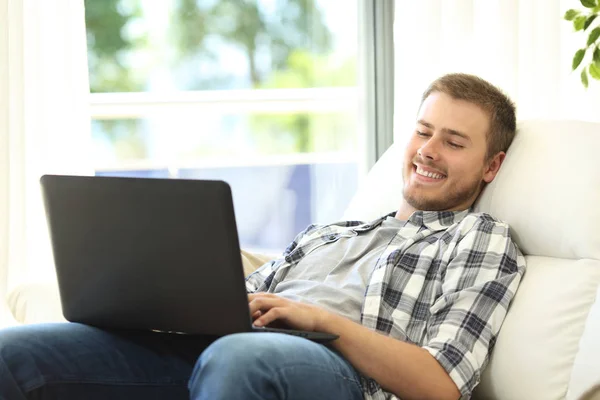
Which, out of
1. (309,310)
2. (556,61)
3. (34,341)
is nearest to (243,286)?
Result: (309,310)

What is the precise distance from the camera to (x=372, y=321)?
5.64ft

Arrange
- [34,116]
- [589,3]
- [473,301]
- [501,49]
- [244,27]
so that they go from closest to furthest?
[589,3] < [473,301] < [501,49] < [34,116] < [244,27]

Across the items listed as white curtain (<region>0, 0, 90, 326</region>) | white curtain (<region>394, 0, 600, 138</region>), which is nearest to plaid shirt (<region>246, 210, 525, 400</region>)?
white curtain (<region>394, 0, 600, 138</region>)

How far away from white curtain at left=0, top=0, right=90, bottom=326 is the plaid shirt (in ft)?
5.83

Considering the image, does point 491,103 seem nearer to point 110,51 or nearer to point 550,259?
point 550,259

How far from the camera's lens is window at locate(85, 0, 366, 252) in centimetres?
371

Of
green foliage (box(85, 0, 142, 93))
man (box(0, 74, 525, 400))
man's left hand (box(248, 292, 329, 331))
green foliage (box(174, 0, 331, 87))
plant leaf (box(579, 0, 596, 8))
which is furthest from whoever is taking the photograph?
green foliage (box(85, 0, 142, 93))

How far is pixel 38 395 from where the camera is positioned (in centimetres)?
158

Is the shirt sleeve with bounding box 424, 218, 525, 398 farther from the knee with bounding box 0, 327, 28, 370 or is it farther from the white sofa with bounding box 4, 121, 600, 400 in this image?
the knee with bounding box 0, 327, 28, 370

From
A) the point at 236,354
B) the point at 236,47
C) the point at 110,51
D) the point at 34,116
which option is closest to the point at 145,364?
the point at 236,354

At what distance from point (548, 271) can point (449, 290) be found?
0.20m

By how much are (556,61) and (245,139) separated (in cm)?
135

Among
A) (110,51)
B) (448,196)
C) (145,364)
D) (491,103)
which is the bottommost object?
(145,364)

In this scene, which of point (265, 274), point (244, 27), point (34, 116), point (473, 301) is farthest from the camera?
point (244, 27)
